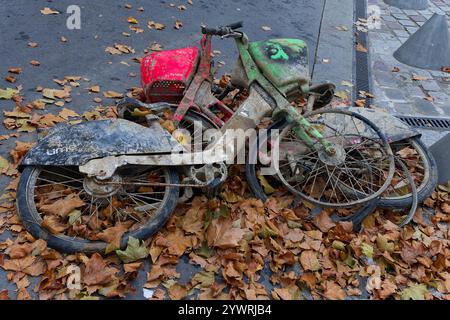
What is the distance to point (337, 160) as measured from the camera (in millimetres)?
3596

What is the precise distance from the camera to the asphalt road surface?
5.10 meters

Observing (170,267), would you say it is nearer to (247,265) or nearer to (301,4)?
Answer: (247,265)

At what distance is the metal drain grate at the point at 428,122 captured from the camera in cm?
528

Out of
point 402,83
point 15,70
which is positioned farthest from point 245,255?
point 402,83

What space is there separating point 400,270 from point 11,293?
2.90 metres

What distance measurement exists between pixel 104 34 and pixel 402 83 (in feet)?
14.8

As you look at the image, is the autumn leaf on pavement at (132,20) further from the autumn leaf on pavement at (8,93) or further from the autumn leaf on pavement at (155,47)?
the autumn leaf on pavement at (8,93)

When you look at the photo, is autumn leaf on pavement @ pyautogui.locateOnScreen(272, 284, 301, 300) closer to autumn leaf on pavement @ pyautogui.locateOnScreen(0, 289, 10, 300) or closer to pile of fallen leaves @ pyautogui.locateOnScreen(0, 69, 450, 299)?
pile of fallen leaves @ pyautogui.locateOnScreen(0, 69, 450, 299)

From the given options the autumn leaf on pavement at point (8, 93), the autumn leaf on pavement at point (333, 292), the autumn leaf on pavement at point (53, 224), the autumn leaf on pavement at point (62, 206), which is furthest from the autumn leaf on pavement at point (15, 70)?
the autumn leaf on pavement at point (333, 292)

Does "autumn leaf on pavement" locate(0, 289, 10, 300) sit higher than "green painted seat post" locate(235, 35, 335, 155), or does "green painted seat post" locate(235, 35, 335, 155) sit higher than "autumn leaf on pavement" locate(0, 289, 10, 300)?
"green painted seat post" locate(235, 35, 335, 155)

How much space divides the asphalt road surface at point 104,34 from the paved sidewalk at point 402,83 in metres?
1.13

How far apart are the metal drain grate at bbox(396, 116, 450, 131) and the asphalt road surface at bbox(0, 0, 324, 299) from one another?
192cm

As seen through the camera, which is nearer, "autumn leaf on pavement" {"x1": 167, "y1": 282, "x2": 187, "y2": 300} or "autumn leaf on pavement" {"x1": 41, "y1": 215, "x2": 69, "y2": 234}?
"autumn leaf on pavement" {"x1": 167, "y1": 282, "x2": 187, "y2": 300}

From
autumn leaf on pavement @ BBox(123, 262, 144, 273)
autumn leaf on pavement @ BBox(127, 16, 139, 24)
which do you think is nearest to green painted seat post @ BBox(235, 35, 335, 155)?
autumn leaf on pavement @ BBox(123, 262, 144, 273)
